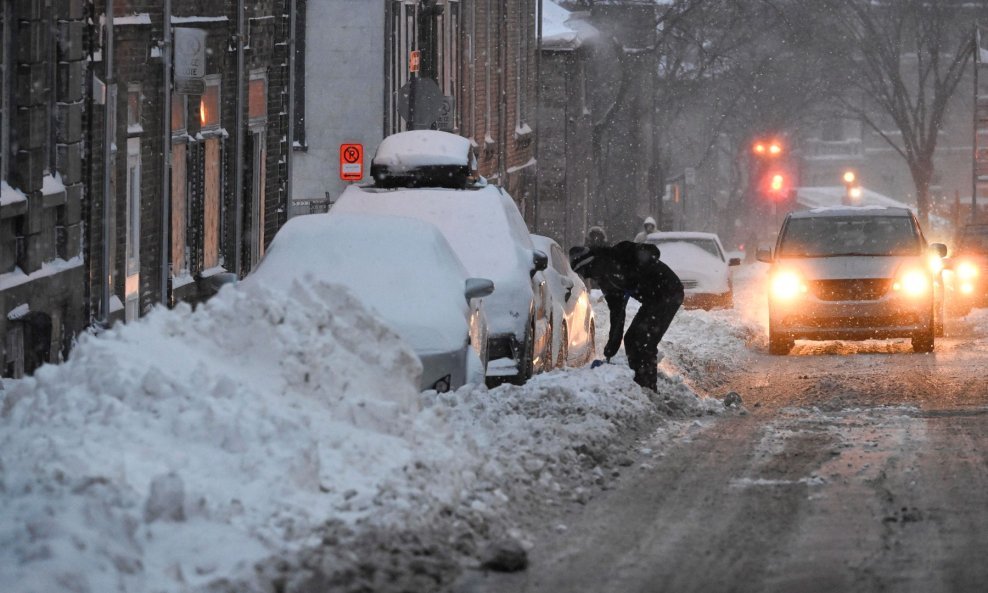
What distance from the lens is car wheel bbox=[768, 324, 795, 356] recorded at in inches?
867

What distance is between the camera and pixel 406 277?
43.3 ft

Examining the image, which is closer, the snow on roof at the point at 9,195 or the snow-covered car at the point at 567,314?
the snow on roof at the point at 9,195

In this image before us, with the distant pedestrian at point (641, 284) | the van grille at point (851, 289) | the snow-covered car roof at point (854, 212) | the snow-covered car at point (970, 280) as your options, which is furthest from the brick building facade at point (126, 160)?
the snow-covered car at point (970, 280)

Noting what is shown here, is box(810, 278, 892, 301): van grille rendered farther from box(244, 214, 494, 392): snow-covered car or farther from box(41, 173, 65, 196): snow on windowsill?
box(41, 173, 65, 196): snow on windowsill

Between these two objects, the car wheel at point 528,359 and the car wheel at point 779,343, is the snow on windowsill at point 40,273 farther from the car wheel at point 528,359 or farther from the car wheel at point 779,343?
the car wheel at point 779,343

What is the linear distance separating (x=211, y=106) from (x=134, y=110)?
283cm

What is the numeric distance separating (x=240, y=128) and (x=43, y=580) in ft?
49.4

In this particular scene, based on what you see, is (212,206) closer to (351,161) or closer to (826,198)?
(351,161)

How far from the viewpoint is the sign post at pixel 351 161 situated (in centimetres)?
2555

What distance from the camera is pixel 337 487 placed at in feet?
27.8

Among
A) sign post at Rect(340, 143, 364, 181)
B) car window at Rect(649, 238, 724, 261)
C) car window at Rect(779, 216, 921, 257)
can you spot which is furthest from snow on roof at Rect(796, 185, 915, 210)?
car window at Rect(779, 216, 921, 257)

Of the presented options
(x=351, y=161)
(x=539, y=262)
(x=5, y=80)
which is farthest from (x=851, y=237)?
(x=5, y=80)

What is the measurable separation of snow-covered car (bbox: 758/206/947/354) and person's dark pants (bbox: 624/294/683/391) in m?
6.57

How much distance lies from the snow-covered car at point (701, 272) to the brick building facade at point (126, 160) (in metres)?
9.47
